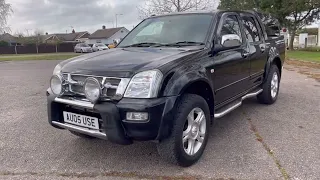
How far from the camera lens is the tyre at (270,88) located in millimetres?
5497

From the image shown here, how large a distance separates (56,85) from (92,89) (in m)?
0.64

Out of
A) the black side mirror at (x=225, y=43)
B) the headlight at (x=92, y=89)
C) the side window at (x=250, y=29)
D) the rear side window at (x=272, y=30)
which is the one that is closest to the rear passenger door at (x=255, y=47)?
the side window at (x=250, y=29)

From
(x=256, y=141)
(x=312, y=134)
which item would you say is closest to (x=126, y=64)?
(x=256, y=141)

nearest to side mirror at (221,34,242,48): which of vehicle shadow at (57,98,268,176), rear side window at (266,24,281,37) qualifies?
vehicle shadow at (57,98,268,176)

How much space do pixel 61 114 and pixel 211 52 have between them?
201cm

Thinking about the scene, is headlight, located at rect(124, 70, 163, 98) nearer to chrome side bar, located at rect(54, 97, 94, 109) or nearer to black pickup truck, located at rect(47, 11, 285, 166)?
black pickup truck, located at rect(47, 11, 285, 166)

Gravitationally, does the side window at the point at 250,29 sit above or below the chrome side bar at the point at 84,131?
above

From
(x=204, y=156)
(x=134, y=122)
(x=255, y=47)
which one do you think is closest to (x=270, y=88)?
(x=255, y=47)

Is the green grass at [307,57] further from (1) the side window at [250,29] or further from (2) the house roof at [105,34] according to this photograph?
(2) the house roof at [105,34]

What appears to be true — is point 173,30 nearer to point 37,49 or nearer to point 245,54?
point 245,54

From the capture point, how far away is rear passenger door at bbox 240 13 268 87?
473 cm

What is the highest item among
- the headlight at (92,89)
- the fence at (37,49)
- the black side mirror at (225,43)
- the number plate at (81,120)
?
the fence at (37,49)

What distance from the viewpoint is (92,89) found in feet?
9.39

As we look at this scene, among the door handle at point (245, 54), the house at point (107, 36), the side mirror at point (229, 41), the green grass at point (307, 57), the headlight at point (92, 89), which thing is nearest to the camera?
the headlight at point (92, 89)
